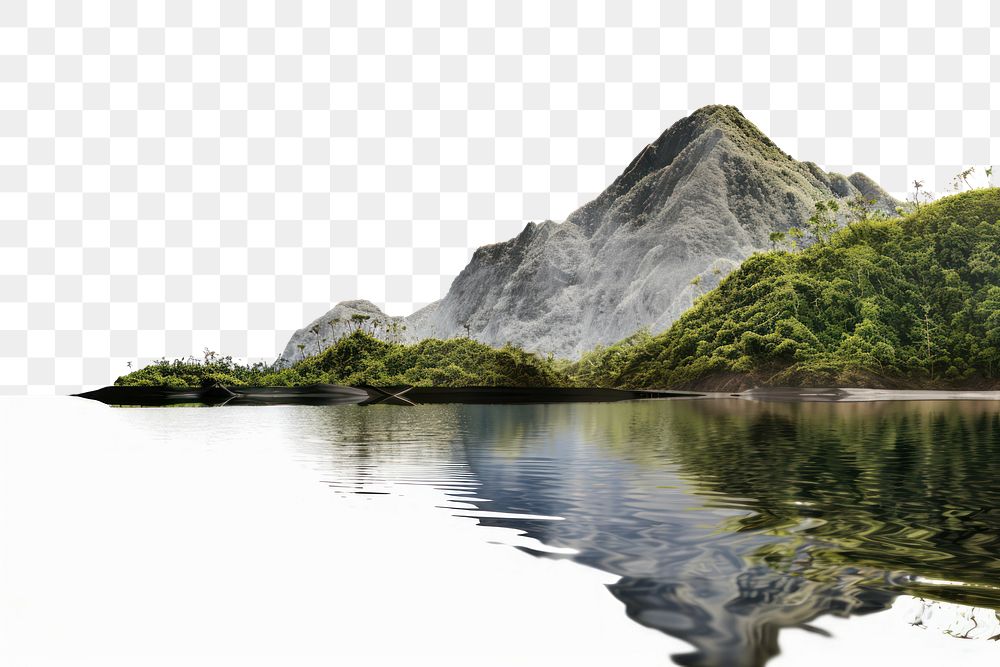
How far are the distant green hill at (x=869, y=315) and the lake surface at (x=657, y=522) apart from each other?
2872 inches

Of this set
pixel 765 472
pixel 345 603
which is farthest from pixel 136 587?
pixel 765 472

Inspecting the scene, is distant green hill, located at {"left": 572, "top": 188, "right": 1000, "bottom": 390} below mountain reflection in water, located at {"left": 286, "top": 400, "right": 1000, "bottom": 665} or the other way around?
the other way around

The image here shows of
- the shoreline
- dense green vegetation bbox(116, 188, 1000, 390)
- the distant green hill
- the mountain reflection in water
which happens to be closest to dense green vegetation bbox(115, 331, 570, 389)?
dense green vegetation bbox(116, 188, 1000, 390)

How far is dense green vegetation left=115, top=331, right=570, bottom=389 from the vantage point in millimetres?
88125

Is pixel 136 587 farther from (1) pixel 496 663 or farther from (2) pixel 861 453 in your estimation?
(2) pixel 861 453

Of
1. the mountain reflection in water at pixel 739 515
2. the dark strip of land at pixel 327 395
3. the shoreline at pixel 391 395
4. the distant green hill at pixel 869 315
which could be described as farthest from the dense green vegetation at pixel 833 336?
the mountain reflection in water at pixel 739 515

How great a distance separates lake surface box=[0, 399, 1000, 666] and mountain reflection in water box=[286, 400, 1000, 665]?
30 millimetres

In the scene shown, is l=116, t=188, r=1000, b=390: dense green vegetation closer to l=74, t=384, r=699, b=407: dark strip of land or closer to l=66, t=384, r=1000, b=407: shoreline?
l=66, t=384, r=1000, b=407: shoreline

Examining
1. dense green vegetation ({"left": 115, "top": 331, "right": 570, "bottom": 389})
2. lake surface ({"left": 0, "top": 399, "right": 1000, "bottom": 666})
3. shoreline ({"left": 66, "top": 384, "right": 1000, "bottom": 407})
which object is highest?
dense green vegetation ({"left": 115, "top": 331, "right": 570, "bottom": 389})

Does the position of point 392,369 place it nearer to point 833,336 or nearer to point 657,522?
point 833,336

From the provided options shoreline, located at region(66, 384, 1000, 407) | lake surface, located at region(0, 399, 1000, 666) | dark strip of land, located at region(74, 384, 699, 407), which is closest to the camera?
lake surface, located at region(0, 399, 1000, 666)

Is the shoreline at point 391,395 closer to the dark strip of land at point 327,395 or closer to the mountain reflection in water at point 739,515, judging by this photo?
the dark strip of land at point 327,395

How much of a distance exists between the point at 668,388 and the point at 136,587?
102758mm

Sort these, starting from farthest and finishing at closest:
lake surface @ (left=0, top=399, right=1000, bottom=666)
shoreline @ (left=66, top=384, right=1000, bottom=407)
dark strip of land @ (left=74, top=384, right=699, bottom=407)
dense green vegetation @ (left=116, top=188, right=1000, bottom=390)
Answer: dense green vegetation @ (left=116, top=188, right=1000, bottom=390) < shoreline @ (left=66, top=384, right=1000, bottom=407) < dark strip of land @ (left=74, top=384, right=699, bottom=407) < lake surface @ (left=0, top=399, right=1000, bottom=666)
